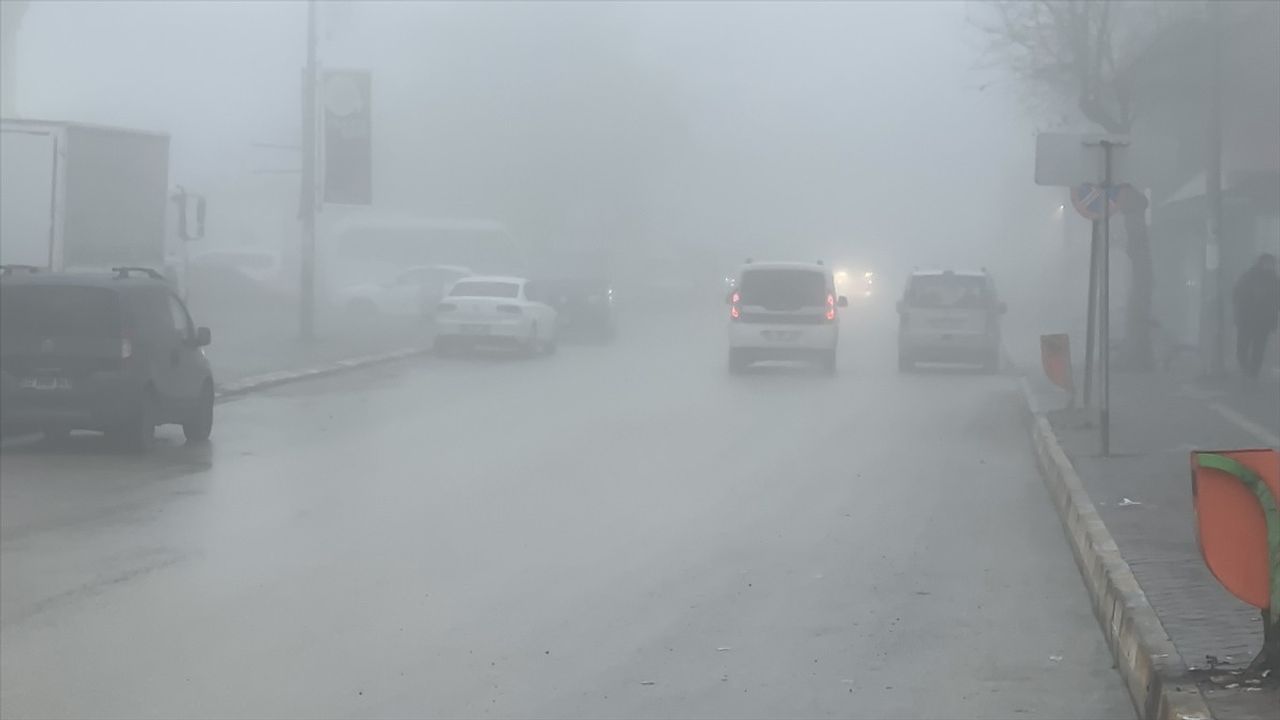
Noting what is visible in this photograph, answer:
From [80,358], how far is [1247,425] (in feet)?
39.8

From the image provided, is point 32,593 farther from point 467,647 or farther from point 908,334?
point 908,334

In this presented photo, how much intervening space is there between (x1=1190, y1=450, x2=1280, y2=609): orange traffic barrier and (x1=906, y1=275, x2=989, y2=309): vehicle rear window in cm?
2412

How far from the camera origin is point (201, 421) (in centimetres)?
1772

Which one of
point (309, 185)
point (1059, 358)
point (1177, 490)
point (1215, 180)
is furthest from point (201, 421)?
point (1215, 180)

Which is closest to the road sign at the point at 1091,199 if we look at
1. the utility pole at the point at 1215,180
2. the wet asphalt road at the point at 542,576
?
the wet asphalt road at the point at 542,576

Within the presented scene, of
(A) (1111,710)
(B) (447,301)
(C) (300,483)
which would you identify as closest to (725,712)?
(A) (1111,710)

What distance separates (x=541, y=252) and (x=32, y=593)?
57110 mm

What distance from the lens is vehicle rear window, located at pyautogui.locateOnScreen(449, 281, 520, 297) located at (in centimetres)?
3394

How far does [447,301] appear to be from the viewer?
33156mm

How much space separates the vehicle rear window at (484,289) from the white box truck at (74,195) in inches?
368

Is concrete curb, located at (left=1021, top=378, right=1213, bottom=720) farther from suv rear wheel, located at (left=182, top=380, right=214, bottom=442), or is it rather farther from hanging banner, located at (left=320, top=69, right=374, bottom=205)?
hanging banner, located at (left=320, top=69, right=374, bottom=205)

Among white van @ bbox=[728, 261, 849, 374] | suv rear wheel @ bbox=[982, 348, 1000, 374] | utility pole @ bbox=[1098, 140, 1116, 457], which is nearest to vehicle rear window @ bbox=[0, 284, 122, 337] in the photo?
utility pole @ bbox=[1098, 140, 1116, 457]

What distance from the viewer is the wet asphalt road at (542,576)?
735 cm

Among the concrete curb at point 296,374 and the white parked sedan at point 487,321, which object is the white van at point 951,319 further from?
the concrete curb at point 296,374
